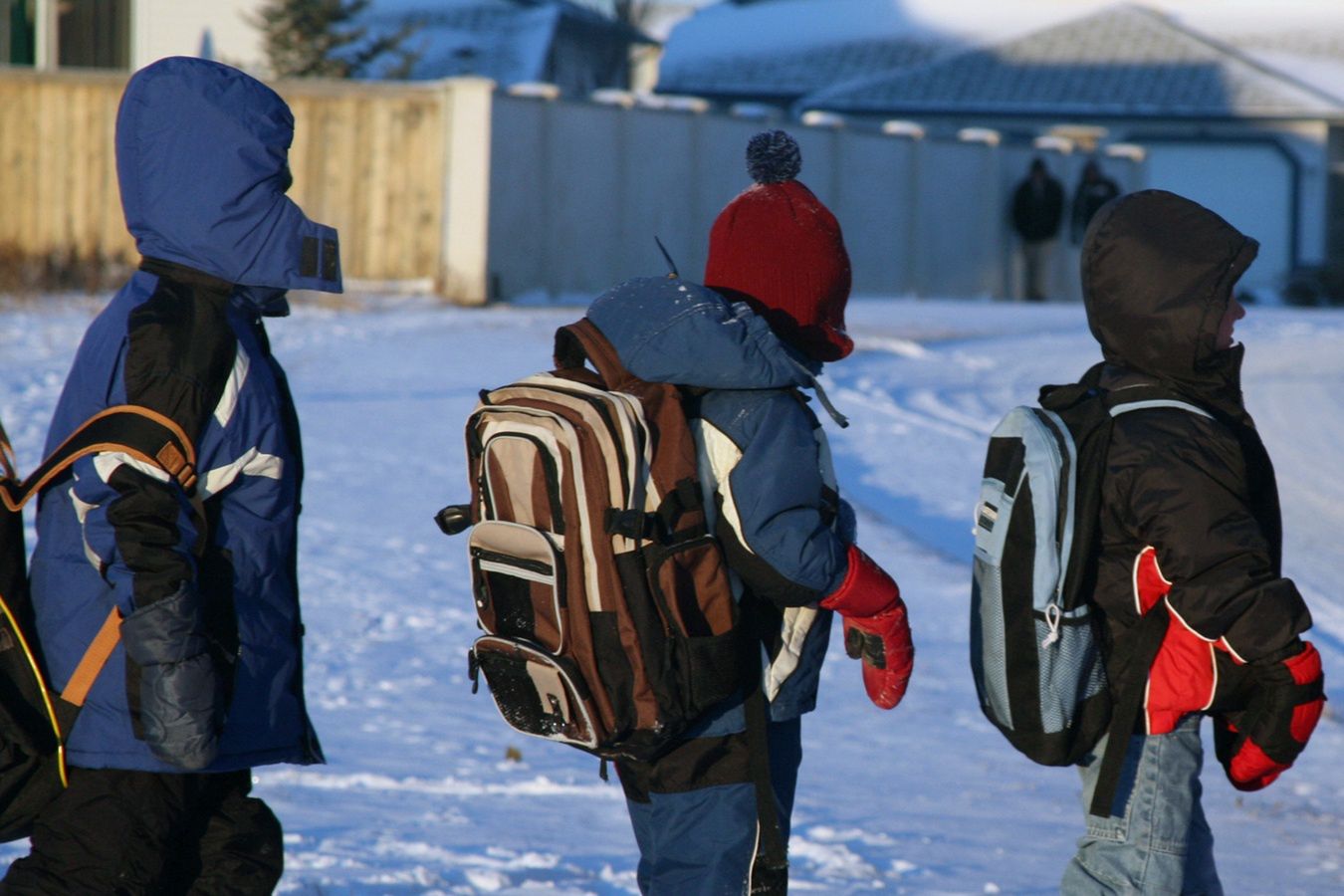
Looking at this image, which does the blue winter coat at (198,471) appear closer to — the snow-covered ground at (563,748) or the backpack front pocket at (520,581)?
the backpack front pocket at (520,581)

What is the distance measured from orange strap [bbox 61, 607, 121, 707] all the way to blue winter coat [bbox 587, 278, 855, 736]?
0.89 metres

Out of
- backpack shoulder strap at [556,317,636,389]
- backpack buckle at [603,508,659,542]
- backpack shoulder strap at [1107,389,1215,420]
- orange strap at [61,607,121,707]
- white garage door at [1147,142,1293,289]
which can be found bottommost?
white garage door at [1147,142,1293,289]

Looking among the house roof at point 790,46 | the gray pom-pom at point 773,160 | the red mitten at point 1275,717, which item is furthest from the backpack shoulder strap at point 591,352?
the house roof at point 790,46

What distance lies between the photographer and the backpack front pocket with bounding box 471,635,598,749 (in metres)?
2.63

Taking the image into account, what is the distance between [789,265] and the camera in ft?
9.33

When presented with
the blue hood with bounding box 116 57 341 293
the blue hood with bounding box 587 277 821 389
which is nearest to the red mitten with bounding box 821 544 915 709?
the blue hood with bounding box 587 277 821 389

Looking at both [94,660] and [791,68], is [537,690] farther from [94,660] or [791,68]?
[791,68]

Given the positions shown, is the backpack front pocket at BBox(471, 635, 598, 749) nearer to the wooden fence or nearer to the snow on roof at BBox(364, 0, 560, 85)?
the wooden fence

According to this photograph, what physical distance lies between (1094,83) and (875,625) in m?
29.9

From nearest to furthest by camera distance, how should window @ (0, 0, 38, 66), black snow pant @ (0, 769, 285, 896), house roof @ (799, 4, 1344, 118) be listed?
black snow pant @ (0, 769, 285, 896)
window @ (0, 0, 38, 66)
house roof @ (799, 4, 1344, 118)

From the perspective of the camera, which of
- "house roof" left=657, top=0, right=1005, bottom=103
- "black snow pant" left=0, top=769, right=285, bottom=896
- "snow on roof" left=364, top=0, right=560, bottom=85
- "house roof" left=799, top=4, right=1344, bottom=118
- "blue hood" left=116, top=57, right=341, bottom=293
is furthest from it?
"house roof" left=657, top=0, right=1005, bottom=103

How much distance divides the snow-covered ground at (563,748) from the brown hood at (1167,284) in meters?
1.58

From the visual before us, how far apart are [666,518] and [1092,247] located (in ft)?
2.74

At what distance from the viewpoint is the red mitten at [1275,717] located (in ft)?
8.60
